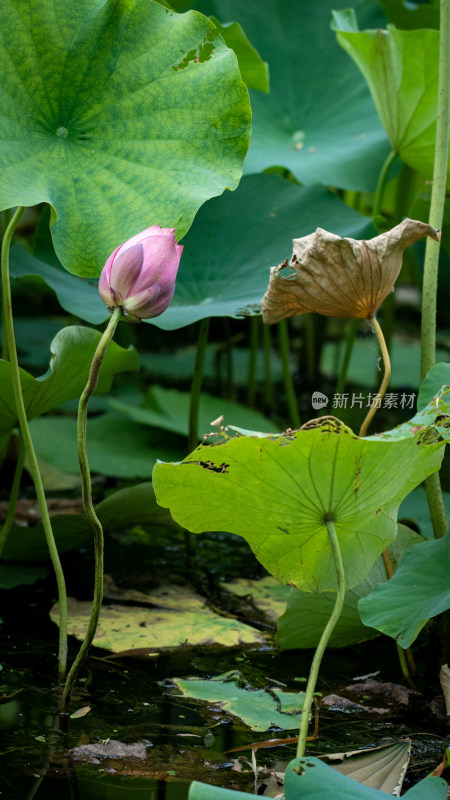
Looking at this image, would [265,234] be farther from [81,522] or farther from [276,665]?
[276,665]

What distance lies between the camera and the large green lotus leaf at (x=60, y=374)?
0.96 meters

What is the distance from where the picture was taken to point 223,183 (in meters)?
0.93

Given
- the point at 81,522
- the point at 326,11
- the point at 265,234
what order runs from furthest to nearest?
the point at 326,11 → the point at 265,234 → the point at 81,522

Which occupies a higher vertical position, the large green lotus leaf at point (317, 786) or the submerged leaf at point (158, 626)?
the large green lotus leaf at point (317, 786)

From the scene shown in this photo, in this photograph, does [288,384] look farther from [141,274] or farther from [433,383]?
[141,274]

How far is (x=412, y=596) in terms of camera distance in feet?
2.71

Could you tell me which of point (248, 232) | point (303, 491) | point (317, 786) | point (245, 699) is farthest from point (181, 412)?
point (317, 786)

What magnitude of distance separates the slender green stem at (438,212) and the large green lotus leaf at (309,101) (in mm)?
566

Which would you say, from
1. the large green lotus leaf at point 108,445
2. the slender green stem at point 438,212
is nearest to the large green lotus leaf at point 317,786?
the slender green stem at point 438,212

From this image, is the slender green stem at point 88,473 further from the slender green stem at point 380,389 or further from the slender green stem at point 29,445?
the slender green stem at point 380,389

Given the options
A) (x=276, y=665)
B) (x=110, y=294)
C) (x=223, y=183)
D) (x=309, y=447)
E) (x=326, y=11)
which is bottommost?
(x=276, y=665)

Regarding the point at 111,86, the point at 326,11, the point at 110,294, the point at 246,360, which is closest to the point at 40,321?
the point at 246,360

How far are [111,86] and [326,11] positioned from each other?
103 cm

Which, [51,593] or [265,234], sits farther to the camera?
[265,234]
